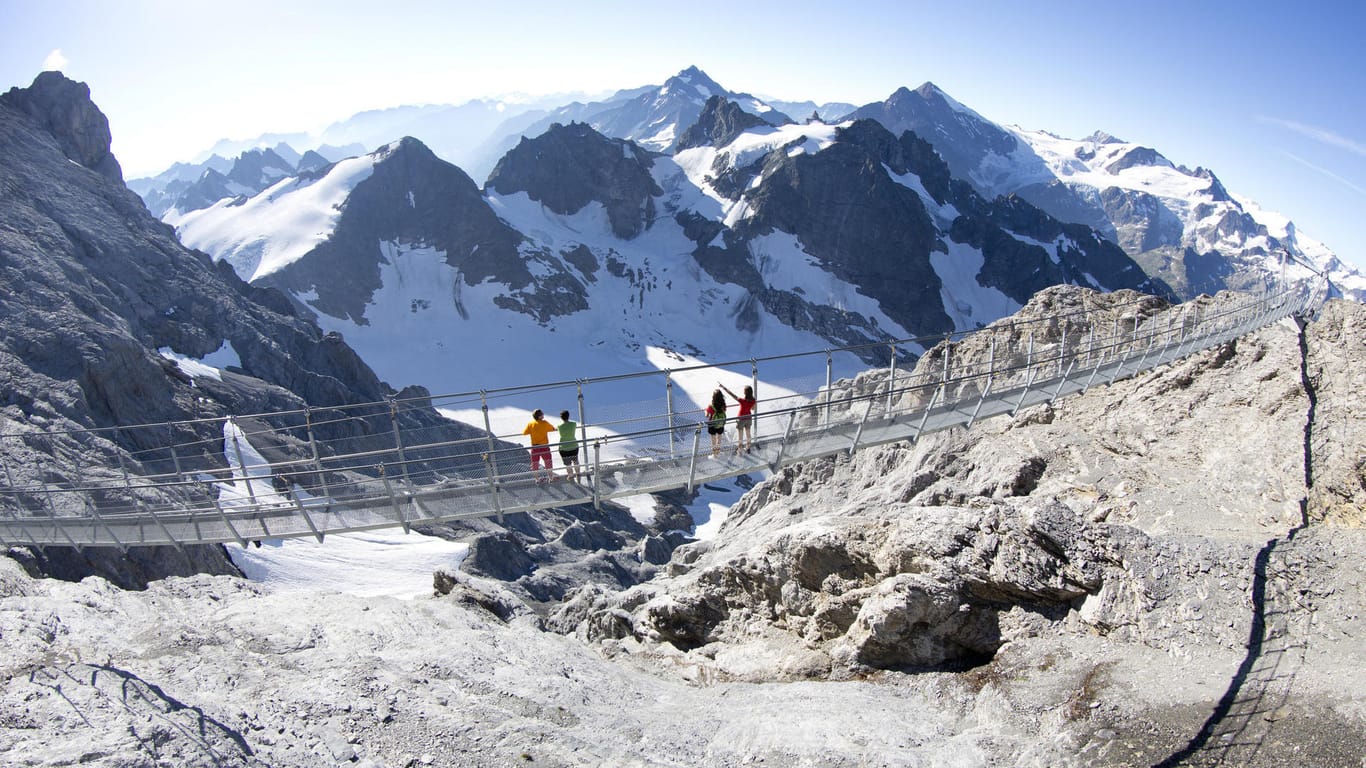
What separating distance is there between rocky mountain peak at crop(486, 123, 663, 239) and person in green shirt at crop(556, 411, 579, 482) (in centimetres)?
14864

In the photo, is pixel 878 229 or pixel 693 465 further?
pixel 878 229

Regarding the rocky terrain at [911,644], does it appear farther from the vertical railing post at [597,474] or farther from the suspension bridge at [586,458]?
the vertical railing post at [597,474]

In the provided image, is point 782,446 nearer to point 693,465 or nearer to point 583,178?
point 693,465

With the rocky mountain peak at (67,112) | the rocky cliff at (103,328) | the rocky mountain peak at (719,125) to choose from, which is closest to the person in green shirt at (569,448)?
the rocky cliff at (103,328)

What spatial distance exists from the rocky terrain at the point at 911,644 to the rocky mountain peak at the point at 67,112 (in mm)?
76394

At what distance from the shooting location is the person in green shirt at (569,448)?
12648 millimetres

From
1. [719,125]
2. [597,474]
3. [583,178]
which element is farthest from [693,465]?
[719,125]

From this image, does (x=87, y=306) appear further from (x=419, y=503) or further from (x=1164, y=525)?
(x=1164, y=525)

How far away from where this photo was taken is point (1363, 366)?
12688 mm

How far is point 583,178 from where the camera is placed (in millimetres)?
161750

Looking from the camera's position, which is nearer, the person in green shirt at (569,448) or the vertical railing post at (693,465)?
the vertical railing post at (693,465)

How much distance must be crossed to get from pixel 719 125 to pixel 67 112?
5591 inches

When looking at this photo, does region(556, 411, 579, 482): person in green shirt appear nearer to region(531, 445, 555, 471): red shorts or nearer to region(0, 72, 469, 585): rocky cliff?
region(531, 445, 555, 471): red shorts

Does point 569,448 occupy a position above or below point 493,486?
above
